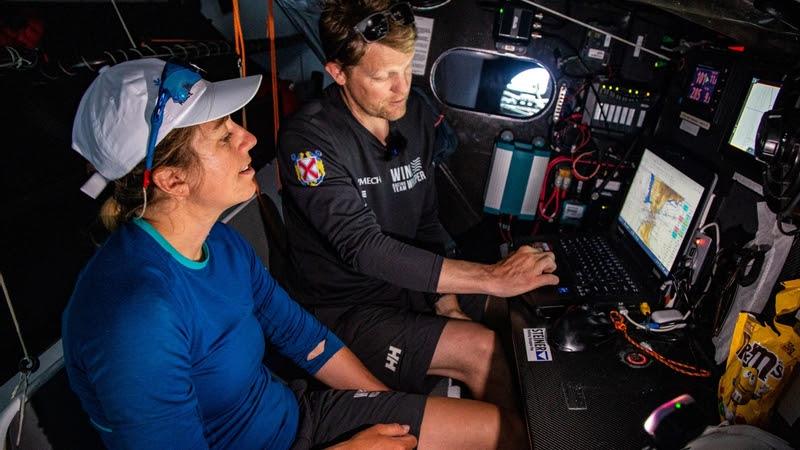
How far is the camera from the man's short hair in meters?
1.65

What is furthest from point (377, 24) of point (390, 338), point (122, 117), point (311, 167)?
point (390, 338)

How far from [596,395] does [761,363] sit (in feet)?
1.25

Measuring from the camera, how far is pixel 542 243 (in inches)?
73.5

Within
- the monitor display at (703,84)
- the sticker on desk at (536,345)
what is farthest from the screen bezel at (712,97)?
the sticker on desk at (536,345)

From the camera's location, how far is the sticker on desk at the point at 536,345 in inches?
50.9

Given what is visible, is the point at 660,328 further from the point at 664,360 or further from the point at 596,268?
Answer: the point at 596,268

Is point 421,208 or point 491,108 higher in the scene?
point 491,108

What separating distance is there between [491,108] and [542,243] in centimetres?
140

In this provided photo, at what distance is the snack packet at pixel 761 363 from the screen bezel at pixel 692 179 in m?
0.36

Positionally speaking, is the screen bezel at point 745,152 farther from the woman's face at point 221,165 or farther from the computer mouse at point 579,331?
the woman's face at point 221,165

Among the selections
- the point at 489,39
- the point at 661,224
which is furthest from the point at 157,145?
the point at 489,39

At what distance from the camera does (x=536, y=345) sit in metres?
1.34

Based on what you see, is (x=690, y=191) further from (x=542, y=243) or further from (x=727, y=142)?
(x=542, y=243)

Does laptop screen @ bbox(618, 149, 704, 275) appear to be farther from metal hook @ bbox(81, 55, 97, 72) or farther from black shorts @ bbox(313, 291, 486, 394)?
metal hook @ bbox(81, 55, 97, 72)
